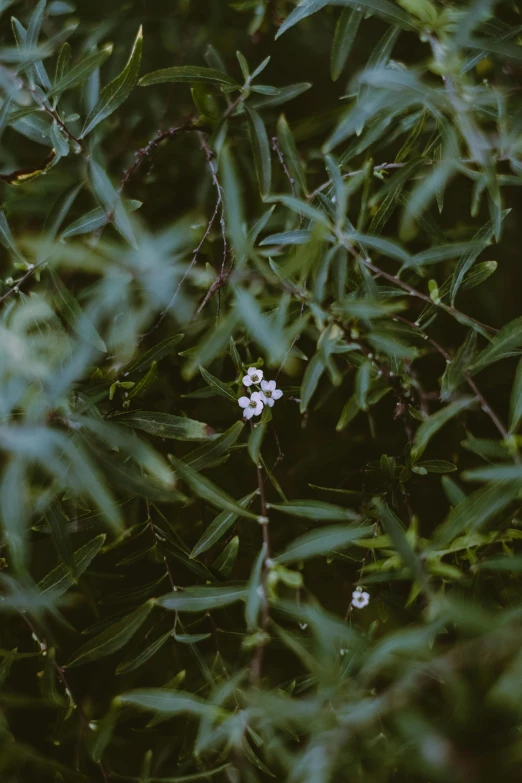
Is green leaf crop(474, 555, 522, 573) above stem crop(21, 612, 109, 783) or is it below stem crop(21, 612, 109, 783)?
above

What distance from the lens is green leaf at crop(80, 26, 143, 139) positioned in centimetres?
70

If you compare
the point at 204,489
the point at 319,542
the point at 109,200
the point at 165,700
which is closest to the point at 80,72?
the point at 109,200

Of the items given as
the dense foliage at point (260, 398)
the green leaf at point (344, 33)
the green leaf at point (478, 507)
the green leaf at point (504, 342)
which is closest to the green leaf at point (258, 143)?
the dense foliage at point (260, 398)

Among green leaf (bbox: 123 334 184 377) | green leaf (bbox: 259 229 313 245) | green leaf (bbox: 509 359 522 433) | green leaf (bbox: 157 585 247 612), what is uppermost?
green leaf (bbox: 259 229 313 245)

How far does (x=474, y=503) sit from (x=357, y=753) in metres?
0.28

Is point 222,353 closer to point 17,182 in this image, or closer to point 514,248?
point 17,182

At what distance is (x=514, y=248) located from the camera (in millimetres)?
1110

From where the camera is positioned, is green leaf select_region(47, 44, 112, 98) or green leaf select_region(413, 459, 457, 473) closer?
green leaf select_region(47, 44, 112, 98)

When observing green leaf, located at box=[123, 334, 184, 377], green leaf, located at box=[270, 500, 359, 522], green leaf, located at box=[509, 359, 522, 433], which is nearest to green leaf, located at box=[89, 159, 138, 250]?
green leaf, located at box=[123, 334, 184, 377]

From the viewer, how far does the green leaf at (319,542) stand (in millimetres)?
671

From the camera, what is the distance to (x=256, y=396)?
0.76 metres

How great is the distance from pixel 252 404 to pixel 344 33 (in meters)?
0.50

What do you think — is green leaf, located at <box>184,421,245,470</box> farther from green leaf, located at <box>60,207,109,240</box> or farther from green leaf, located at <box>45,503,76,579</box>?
green leaf, located at <box>60,207,109,240</box>

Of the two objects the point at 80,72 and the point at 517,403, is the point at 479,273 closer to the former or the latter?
the point at 517,403
